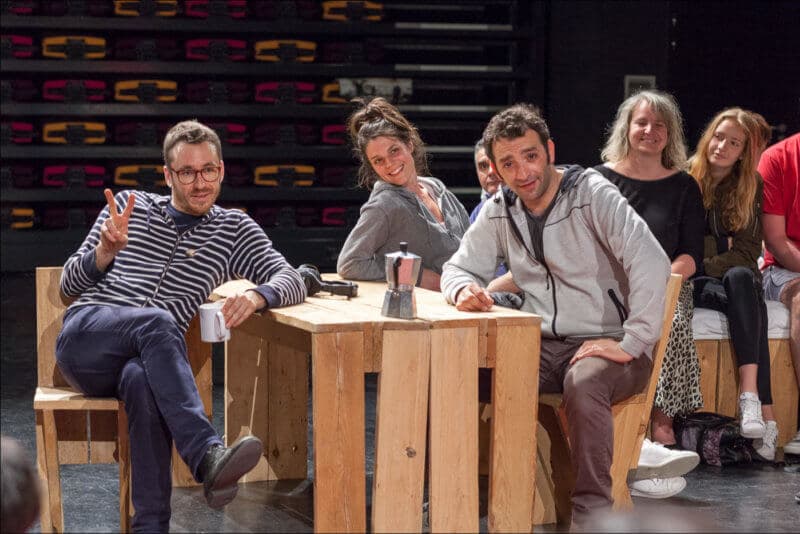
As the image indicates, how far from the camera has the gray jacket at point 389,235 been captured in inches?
159

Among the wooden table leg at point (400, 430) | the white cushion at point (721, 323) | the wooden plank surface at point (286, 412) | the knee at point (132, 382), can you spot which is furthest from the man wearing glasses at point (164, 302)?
the white cushion at point (721, 323)

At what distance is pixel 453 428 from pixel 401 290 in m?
0.38

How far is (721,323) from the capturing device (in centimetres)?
450

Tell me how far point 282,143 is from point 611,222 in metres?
6.09

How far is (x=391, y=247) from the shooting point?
415cm

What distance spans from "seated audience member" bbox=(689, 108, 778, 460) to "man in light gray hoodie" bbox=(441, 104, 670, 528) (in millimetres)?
1204

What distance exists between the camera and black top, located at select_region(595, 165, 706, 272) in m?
4.28

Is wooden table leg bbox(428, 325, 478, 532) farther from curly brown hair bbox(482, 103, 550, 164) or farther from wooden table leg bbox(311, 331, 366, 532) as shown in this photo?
curly brown hair bbox(482, 103, 550, 164)

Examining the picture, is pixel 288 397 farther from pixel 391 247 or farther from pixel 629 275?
pixel 629 275

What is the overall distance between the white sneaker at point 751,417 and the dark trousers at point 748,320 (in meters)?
0.10

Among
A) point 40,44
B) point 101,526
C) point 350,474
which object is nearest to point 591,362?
point 350,474

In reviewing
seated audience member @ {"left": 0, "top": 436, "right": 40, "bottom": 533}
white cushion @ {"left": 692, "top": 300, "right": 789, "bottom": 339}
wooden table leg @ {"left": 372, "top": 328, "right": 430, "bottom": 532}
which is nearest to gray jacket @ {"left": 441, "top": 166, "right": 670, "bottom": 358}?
wooden table leg @ {"left": 372, "top": 328, "right": 430, "bottom": 532}

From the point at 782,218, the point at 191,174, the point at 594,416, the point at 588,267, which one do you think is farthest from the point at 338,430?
the point at 782,218

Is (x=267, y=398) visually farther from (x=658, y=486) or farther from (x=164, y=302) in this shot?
(x=658, y=486)
